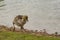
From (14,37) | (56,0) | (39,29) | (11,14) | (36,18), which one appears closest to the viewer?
(14,37)

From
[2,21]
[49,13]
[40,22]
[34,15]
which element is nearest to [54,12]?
[49,13]

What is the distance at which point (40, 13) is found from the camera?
1778 cm

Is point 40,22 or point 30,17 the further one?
point 30,17

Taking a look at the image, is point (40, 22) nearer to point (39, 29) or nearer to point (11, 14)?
point (39, 29)

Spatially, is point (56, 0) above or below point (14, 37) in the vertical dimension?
above

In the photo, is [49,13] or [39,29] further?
[49,13]

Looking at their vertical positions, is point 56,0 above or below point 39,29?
above

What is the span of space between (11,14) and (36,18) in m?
2.09

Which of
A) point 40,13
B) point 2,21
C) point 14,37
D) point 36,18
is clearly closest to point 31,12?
Result: point 40,13

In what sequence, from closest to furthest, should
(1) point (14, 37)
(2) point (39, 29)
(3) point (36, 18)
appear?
(1) point (14, 37)
(2) point (39, 29)
(3) point (36, 18)

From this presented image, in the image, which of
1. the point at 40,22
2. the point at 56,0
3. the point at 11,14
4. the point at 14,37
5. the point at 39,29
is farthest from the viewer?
the point at 56,0

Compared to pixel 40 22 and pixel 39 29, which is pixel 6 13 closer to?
pixel 40 22

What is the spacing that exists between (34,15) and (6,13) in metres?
2.07

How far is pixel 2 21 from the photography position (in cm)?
1584
